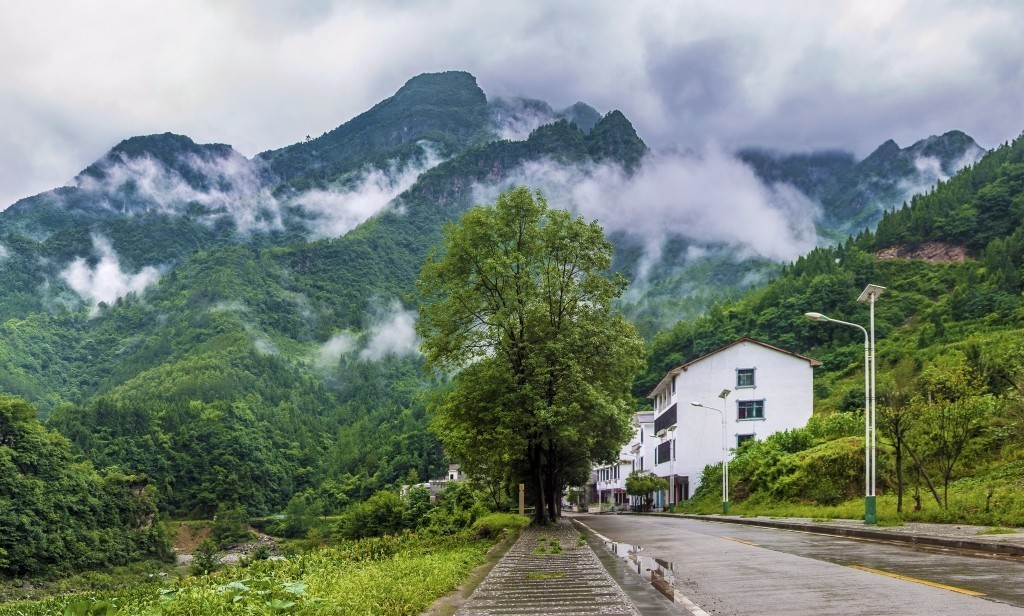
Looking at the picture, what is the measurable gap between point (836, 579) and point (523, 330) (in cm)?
1934

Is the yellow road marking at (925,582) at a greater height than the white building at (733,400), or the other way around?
the white building at (733,400)

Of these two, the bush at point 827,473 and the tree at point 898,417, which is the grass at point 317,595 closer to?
the tree at point 898,417

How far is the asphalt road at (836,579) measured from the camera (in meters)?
8.45

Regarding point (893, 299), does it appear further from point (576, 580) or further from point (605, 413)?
point (576, 580)

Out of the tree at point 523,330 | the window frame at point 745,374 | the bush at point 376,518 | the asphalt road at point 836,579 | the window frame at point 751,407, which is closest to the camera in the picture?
the asphalt road at point 836,579

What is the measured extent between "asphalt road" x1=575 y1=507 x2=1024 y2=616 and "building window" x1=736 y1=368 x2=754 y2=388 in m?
40.1

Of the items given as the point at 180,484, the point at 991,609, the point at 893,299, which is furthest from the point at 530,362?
the point at 180,484

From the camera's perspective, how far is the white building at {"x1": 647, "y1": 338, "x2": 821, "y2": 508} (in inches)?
2249

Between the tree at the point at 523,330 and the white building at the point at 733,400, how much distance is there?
2700 centimetres

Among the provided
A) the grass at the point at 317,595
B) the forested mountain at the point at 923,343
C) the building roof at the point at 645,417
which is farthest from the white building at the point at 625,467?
the grass at the point at 317,595

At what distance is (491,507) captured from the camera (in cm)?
4872

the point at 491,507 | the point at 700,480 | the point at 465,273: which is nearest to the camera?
the point at 465,273

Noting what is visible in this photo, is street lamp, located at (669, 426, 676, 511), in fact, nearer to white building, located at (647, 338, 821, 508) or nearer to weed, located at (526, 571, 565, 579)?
white building, located at (647, 338, 821, 508)

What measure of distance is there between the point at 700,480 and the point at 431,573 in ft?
159
